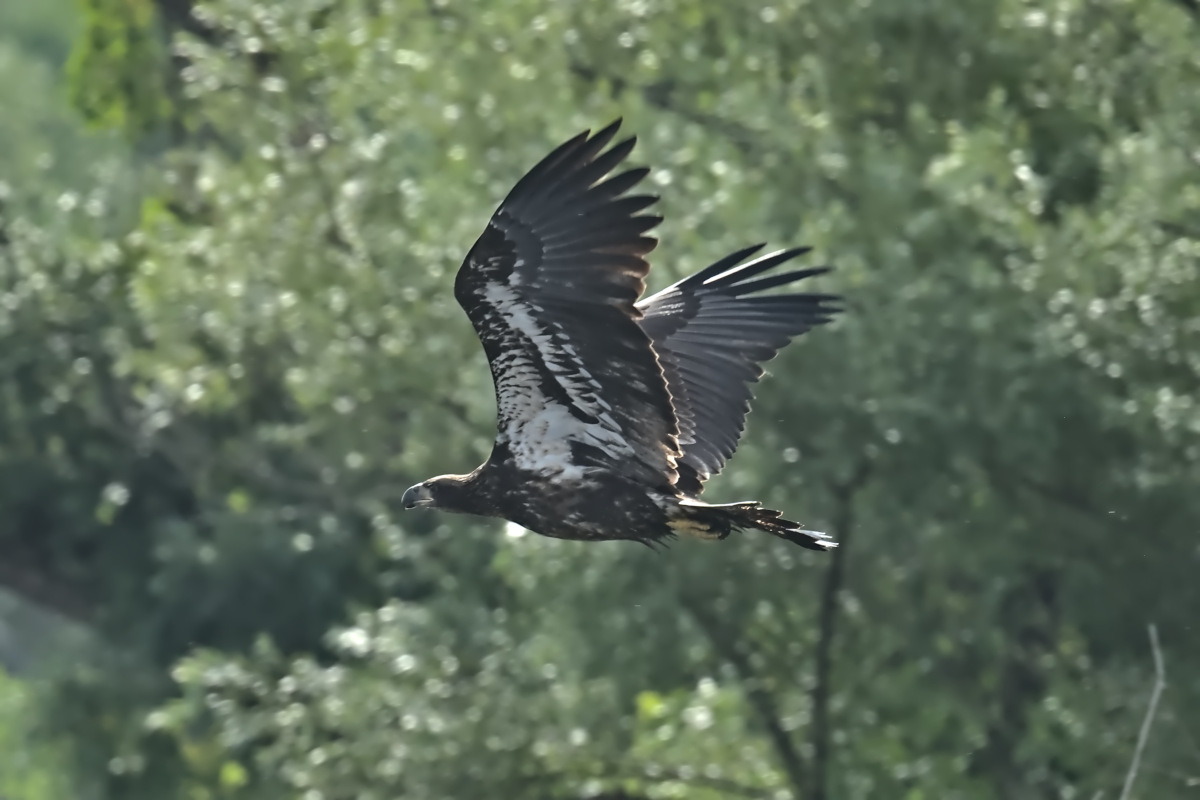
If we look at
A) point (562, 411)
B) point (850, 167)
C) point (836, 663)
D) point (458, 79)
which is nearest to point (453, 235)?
point (458, 79)

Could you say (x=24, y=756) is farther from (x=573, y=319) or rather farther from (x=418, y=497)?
(x=573, y=319)

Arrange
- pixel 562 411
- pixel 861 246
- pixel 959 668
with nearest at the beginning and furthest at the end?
1. pixel 562 411
2. pixel 861 246
3. pixel 959 668

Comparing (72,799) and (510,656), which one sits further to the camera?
(72,799)

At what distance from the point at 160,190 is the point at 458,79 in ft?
21.6

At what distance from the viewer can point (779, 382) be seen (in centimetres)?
1248

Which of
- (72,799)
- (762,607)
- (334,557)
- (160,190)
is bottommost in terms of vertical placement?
(72,799)

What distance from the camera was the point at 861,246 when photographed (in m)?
12.5

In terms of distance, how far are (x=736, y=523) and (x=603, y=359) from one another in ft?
2.60

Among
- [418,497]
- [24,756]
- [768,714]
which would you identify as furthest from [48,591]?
[418,497]

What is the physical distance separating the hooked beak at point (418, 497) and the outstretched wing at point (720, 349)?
1.16 meters

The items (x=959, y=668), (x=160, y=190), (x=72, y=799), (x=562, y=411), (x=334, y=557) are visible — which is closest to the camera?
(x=562, y=411)

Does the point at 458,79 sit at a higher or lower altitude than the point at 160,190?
higher

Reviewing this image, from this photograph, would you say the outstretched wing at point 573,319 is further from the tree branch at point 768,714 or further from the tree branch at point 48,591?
the tree branch at point 48,591

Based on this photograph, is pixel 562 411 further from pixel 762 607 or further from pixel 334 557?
pixel 334 557
